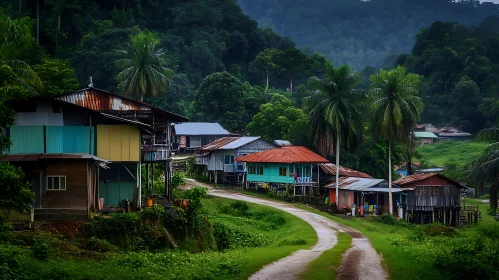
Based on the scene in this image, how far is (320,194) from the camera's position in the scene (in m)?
62.8

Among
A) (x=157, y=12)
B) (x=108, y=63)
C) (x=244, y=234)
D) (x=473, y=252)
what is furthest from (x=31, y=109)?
(x=157, y=12)

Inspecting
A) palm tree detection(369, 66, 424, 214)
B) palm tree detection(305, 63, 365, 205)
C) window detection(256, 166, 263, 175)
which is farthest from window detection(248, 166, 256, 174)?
palm tree detection(369, 66, 424, 214)

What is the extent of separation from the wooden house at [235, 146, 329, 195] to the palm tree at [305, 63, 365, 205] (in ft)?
8.31

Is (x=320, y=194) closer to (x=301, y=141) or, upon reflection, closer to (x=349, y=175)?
(x=349, y=175)

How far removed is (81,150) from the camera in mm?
31500

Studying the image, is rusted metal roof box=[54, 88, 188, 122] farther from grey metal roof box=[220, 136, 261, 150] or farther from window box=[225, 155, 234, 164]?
window box=[225, 155, 234, 164]

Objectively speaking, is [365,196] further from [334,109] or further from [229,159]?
[229,159]

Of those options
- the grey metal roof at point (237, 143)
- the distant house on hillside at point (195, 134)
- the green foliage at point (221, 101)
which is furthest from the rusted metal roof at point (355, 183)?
the green foliage at point (221, 101)

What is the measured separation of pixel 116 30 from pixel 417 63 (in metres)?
64.1

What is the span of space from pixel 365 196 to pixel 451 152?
4525 centimetres

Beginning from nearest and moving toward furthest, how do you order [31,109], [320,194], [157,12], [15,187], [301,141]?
[15,187] → [31,109] → [320,194] → [301,141] → [157,12]

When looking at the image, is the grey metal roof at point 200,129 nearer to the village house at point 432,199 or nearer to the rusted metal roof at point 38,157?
the village house at point 432,199

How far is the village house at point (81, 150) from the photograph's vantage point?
28047 millimetres

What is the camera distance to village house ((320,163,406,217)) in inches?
2242
